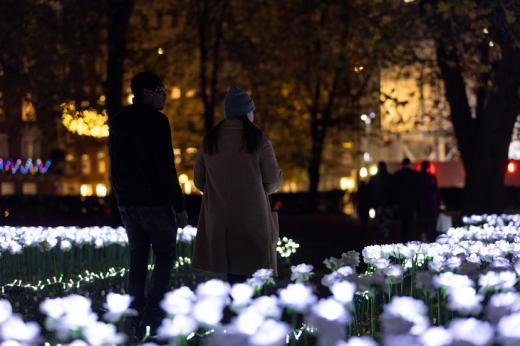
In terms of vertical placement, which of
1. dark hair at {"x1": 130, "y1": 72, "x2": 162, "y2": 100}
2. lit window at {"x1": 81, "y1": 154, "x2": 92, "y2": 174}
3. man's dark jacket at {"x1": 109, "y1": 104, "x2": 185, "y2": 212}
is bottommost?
man's dark jacket at {"x1": 109, "y1": 104, "x2": 185, "y2": 212}

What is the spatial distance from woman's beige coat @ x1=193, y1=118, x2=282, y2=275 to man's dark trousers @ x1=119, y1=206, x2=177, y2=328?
0.33 meters

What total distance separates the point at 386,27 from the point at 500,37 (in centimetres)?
257

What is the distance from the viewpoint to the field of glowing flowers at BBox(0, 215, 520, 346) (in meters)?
4.95

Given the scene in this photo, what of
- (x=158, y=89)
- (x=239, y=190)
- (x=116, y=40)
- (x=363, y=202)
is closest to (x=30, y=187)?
(x=116, y=40)

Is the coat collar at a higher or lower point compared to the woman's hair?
higher

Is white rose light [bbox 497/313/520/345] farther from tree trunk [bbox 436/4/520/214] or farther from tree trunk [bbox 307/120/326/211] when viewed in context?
tree trunk [bbox 307/120/326/211]

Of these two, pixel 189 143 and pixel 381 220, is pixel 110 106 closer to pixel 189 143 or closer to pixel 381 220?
pixel 381 220

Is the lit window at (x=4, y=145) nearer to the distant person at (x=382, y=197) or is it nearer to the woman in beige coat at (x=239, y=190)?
the distant person at (x=382, y=197)

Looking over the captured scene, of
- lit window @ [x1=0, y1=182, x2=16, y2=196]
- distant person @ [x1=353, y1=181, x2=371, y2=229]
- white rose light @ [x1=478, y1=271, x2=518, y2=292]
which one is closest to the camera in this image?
white rose light @ [x1=478, y1=271, x2=518, y2=292]

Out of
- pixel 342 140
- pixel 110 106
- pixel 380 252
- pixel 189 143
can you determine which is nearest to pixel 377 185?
pixel 110 106

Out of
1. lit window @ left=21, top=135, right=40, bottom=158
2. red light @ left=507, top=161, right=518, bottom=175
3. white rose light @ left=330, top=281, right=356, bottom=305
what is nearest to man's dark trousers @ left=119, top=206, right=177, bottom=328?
white rose light @ left=330, top=281, right=356, bottom=305

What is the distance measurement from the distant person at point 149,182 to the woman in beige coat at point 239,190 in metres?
0.32

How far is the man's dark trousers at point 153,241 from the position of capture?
8562mm

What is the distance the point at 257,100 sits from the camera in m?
47.4
